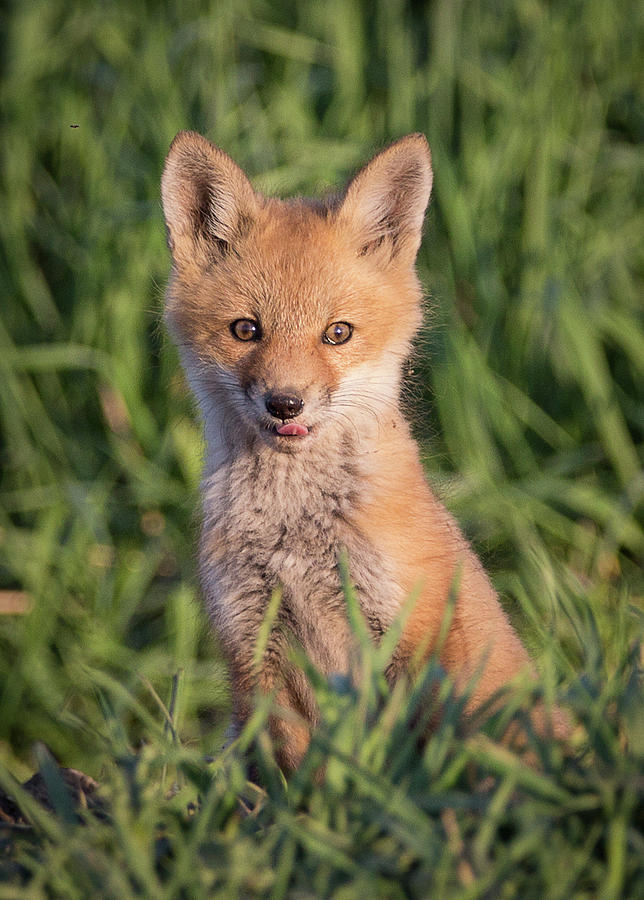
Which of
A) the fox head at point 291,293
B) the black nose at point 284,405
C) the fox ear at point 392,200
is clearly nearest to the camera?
the black nose at point 284,405

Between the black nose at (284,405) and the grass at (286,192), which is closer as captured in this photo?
the black nose at (284,405)

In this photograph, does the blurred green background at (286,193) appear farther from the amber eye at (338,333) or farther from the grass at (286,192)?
the amber eye at (338,333)

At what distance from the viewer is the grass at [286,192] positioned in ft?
13.6

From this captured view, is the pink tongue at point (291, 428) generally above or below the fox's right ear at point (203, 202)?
below

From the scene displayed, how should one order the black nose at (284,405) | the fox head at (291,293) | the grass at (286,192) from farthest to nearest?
the grass at (286,192) → the fox head at (291,293) → the black nose at (284,405)

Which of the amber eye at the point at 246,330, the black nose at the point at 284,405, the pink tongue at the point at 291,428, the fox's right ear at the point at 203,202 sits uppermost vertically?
the fox's right ear at the point at 203,202

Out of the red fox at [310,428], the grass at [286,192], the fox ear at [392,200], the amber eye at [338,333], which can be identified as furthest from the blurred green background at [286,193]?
the amber eye at [338,333]

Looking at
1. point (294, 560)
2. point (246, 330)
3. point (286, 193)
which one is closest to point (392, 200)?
point (246, 330)

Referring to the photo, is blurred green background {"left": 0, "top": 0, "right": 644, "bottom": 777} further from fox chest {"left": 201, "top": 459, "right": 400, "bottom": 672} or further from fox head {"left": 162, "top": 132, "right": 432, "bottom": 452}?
fox chest {"left": 201, "top": 459, "right": 400, "bottom": 672}

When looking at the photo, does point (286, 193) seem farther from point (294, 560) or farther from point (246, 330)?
point (294, 560)

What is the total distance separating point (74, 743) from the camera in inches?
163

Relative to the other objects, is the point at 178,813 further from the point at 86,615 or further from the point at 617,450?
the point at 617,450

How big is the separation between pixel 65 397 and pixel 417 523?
8.77 feet

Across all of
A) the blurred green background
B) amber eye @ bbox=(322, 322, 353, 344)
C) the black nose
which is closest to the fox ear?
amber eye @ bbox=(322, 322, 353, 344)
